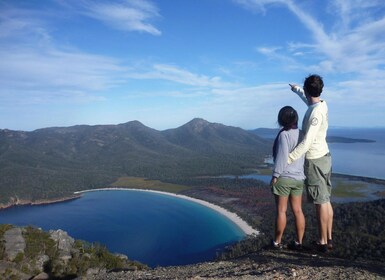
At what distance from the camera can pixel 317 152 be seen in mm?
6652

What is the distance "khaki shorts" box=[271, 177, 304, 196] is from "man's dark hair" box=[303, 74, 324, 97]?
1.69 meters

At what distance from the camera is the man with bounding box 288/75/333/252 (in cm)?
641

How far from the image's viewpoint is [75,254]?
33562 mm

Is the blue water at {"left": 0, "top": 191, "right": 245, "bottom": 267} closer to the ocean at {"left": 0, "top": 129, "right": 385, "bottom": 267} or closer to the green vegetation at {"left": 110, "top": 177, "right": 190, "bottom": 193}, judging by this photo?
the ocean at {"left": 0, "top": 129, "right": 385, "bottom": 267}

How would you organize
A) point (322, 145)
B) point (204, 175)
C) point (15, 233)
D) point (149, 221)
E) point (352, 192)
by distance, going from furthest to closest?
point (204, 175) < point (352, 192) < point (149, 221) < point (15, 233) < point (322, 145)

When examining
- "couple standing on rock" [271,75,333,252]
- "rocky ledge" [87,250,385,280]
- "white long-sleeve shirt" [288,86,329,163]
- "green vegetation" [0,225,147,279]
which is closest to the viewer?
"rocky ledge" [87,250,385,280]

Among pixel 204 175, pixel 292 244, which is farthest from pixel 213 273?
pixel 204 175

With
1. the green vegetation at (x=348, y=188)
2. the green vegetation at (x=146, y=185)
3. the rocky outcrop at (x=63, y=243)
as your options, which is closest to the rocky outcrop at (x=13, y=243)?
the rocky outcrop at (x=63, y=243)

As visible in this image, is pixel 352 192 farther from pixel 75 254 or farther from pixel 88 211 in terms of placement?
pixel 75 254

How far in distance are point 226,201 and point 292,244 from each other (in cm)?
10724

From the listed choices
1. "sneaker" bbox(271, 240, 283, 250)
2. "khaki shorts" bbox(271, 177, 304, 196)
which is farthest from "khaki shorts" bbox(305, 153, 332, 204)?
"sneaker" bbox(271, 240, 283, 250)

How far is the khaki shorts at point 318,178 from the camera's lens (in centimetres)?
666

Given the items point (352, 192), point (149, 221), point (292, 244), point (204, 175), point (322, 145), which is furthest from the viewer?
point (204, 175)

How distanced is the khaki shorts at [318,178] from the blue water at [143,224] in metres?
59.8
